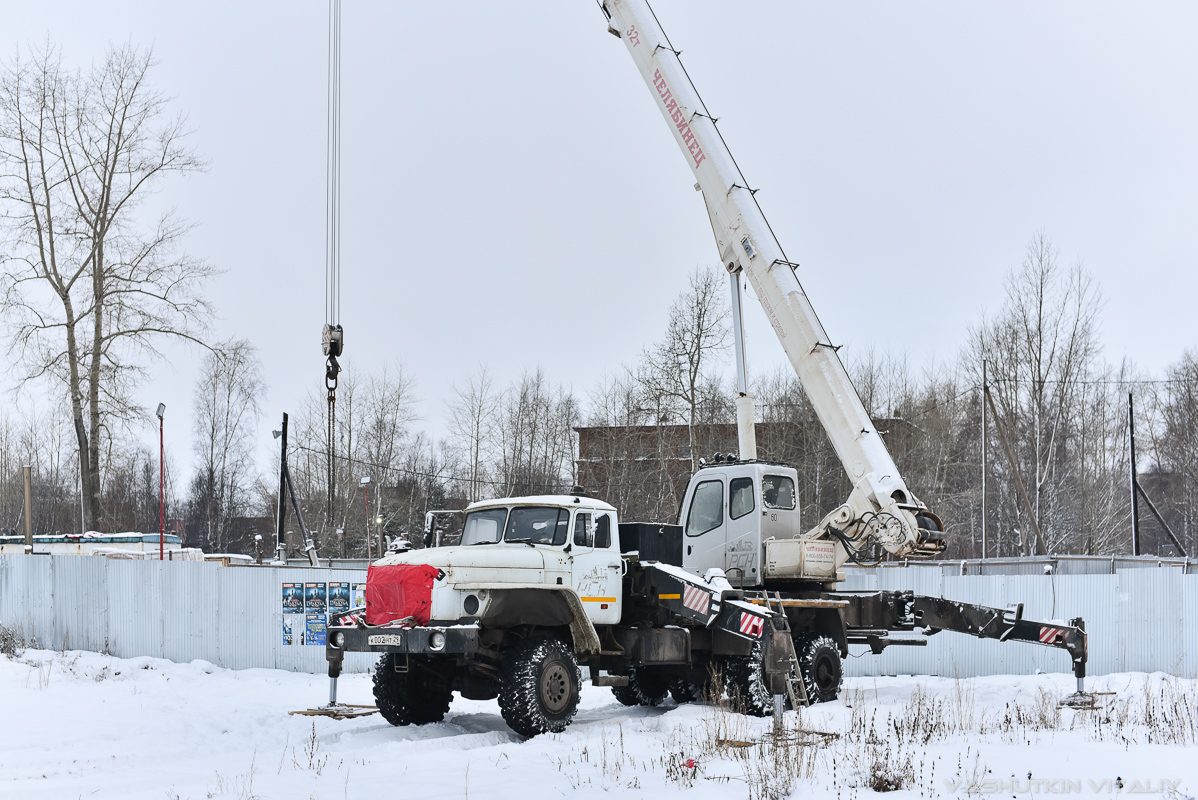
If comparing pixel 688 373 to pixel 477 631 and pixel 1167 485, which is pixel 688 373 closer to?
pixel 477 631

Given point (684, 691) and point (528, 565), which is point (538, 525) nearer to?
point (528, 565)

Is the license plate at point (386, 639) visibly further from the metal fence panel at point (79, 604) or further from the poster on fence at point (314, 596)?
the metal fence panel at point (79, 604)

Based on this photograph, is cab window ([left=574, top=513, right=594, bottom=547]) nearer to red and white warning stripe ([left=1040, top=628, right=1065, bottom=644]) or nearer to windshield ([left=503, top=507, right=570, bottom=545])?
windshield ([left=503, top=507, right=570, bottom=545])

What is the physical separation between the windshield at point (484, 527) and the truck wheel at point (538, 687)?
1.52 metres

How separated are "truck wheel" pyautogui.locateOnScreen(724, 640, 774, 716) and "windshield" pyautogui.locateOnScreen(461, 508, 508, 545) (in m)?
3.61

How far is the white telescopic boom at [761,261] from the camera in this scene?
14281 mm

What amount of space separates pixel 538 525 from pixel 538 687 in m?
2.08

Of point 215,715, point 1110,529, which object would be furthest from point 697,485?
point 1110,529

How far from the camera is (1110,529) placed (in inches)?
1571

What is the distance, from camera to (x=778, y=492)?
15.0 meters

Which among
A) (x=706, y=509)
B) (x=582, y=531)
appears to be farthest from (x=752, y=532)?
(x=582, y=531)

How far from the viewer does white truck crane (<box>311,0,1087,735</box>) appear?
37.0ft

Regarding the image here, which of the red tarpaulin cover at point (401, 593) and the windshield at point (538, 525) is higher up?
the windshield at point (538, 525)

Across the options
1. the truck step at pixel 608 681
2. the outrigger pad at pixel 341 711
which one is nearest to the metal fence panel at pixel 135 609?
the outrigger pad at pixel 341 711
